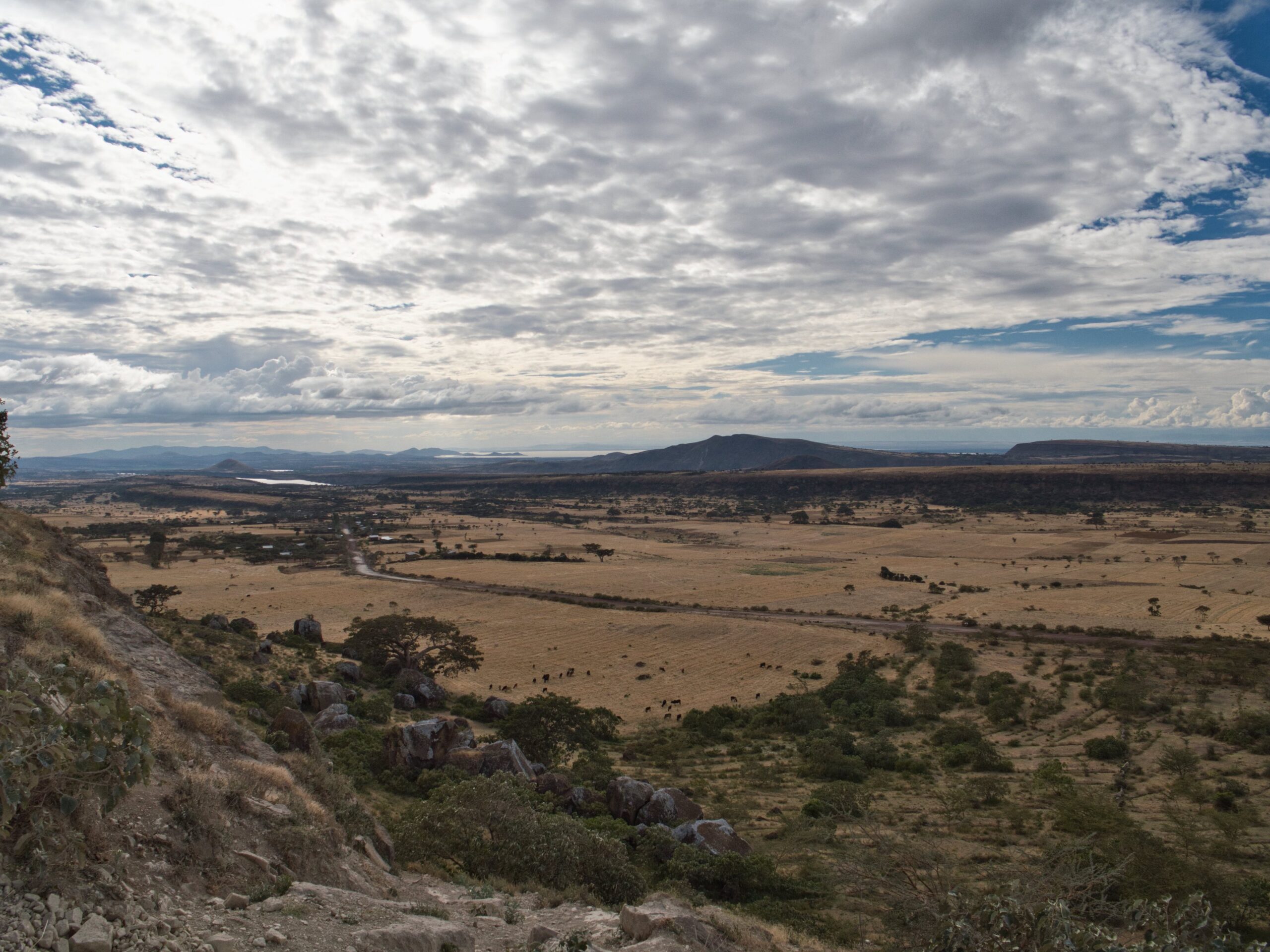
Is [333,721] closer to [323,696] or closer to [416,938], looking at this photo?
[323,696]

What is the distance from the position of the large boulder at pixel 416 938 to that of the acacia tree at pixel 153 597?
4607 centimetres

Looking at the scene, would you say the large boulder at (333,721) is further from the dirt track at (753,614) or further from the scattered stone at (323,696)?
the dirt track at (753,614)

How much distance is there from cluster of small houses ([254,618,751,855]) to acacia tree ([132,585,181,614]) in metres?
32.8

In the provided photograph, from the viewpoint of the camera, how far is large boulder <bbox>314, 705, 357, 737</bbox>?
22703 millimetres

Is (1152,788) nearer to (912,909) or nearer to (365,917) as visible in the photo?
(912,909)

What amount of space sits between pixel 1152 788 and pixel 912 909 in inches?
711

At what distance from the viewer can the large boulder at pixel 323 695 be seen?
26827 millimetres

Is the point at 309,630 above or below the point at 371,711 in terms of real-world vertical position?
below

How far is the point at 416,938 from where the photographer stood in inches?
337

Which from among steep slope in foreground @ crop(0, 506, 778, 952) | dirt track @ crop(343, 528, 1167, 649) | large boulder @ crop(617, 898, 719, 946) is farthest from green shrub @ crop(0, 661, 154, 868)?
dirt track @ crop(343, 528, 1167, 649)

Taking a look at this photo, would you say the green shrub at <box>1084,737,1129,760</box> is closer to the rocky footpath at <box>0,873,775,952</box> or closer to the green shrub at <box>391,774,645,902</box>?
the green shrub at <box>391,774,645,902</box>

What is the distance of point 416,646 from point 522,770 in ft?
74.2

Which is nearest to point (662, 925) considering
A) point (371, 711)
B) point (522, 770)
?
point (522, 770)

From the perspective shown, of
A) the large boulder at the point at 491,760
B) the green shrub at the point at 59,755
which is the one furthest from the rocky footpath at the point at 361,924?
the large boulder at the point at 491,760
